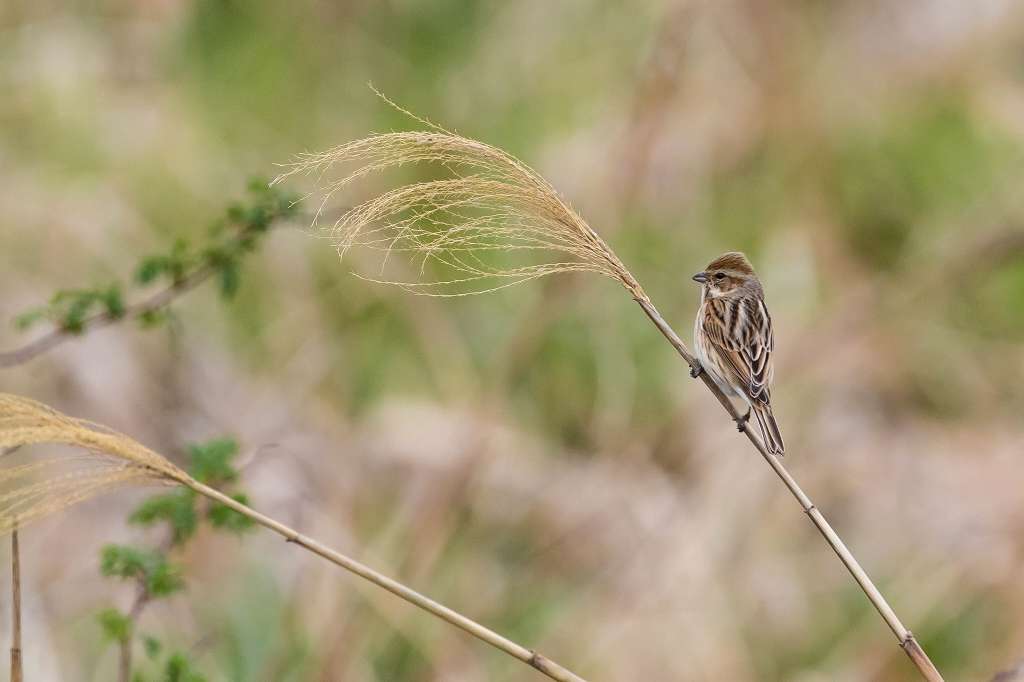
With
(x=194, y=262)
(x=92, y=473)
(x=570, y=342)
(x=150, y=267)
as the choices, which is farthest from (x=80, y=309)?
(x=570, y=342)

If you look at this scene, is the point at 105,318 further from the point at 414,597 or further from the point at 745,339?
the point at 745,339

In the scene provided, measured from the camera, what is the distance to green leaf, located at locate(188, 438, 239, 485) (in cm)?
284

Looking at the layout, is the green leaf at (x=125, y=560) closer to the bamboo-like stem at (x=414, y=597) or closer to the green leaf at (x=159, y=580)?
the green leaf at (x=159, y=580)

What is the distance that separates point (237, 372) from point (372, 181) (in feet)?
3.95

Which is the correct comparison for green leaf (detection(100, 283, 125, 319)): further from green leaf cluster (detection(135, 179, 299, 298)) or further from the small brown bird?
the small brown bird

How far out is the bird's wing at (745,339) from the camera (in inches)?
138

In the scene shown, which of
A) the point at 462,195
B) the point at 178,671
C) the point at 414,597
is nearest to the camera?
the point at 414,597

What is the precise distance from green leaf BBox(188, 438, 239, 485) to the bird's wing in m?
1.35

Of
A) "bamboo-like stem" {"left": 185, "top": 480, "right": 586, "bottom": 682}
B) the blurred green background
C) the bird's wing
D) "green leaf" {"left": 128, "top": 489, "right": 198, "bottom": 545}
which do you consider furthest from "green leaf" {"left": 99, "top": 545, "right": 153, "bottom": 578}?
the bird's wing

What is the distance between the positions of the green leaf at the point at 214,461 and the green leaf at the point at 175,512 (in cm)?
5

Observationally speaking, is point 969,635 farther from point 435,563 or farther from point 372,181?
point 372,181

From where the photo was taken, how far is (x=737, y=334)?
11.8ft

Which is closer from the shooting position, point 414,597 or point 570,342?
point 414,597

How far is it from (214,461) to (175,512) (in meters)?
0.15
